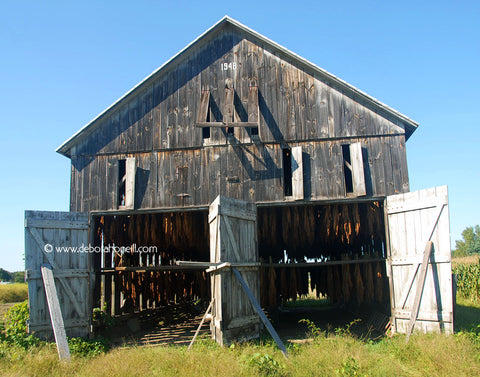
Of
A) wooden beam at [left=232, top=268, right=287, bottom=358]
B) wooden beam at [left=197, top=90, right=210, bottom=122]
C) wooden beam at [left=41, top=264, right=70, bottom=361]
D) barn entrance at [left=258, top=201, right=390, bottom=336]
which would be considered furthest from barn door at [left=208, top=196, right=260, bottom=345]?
wooden beam at [left=41, top=264, right=70, bottom=361]

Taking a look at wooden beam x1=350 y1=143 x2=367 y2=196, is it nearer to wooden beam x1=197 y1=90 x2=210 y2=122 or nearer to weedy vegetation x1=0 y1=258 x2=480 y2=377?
weedy vegetation x1=0 y1=258 x2=480 y2=377

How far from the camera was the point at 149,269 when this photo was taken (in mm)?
13742

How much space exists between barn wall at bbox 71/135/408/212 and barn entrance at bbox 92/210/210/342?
50.9 inches

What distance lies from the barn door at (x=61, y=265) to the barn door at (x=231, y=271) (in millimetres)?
3862

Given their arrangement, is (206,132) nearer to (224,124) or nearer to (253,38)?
(224,124)

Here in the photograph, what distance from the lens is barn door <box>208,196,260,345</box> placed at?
10289 millimetres

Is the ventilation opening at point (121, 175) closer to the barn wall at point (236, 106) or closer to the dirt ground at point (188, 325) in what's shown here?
the barn wall at point (236, 106)

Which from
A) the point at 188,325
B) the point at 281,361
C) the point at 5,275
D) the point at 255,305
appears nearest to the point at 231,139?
the point at 255,305

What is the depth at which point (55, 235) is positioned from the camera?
39.2ft

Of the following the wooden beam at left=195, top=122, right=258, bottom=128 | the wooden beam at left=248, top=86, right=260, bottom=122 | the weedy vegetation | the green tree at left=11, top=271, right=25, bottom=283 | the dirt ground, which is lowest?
the green tree at left=11, top=271, right=25, bottom=283

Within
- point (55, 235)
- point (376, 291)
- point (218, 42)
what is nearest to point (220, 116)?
point (218, 42)

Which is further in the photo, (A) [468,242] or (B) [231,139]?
(A) [468,242]

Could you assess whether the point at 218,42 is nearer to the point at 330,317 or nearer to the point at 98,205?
the point at 98,205

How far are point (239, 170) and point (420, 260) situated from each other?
5416 millimetres
